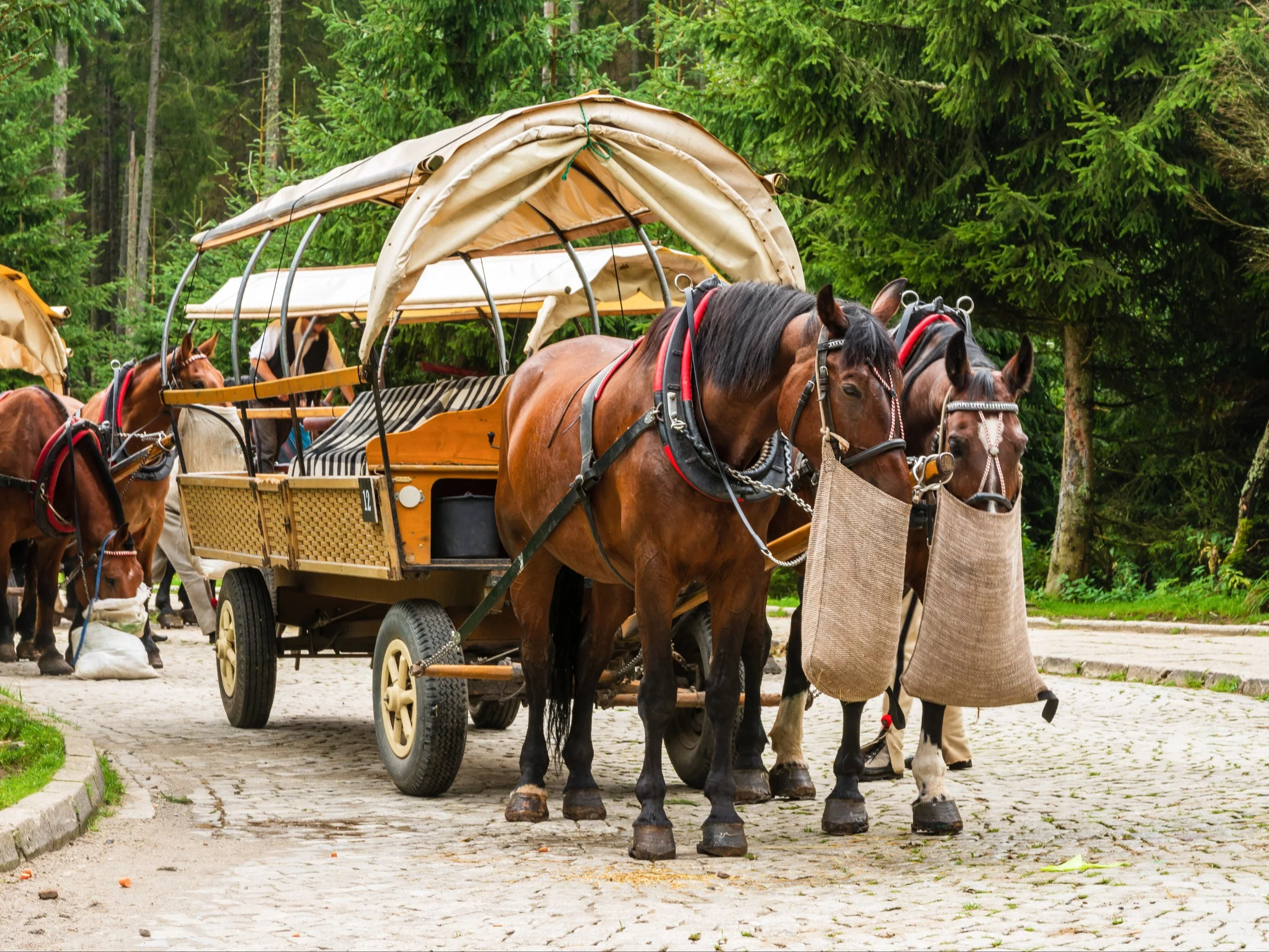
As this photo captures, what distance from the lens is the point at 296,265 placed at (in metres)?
8.23

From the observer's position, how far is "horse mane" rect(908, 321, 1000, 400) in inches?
225

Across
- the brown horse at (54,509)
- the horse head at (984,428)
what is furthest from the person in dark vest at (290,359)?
the horse head at (984,428)

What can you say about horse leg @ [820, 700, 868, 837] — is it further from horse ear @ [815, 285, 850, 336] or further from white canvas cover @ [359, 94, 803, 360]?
white canvas cover @ [359, 94, 803, 360]

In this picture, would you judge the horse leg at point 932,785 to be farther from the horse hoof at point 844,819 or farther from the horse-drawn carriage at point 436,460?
the horse-drawn carriage at point 436,460

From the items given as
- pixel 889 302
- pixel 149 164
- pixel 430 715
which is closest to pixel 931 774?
pixel 889 302

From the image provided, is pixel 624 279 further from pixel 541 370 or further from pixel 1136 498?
pixel 1136 498

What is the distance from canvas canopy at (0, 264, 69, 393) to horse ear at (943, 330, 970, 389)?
28.4ft

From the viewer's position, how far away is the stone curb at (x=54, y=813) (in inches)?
209

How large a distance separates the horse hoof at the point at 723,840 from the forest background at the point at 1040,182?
10774 millimetres

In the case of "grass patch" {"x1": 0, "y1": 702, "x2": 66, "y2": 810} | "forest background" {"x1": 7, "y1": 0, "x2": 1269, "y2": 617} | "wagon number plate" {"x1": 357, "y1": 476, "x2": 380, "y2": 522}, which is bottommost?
"grass patch" {"x1": 0, "y1": 702, "x2": 66, "y2": 810}

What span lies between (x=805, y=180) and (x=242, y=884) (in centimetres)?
1436

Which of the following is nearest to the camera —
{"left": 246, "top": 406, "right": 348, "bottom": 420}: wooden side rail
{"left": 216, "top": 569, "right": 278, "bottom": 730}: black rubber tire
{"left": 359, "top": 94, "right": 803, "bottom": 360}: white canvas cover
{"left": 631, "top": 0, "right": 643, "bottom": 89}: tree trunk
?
{"left": 359, "top": 94, "right": 803, "bottom": 360}: white canvas cover

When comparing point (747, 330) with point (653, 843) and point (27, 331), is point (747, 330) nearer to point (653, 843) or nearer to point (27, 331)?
point (653, 843)

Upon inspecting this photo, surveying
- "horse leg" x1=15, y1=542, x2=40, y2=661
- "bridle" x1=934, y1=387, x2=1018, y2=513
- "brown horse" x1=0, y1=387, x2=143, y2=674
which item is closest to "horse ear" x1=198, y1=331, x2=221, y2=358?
"brown horse" x1=0, y1=387, x2=143, y2=674
